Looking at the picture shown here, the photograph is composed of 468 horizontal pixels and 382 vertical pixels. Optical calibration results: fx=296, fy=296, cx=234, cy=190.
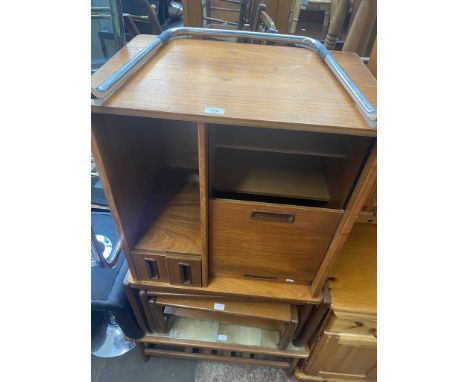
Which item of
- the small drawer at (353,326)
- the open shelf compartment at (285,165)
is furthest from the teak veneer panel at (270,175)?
the small drawer at (353,326)

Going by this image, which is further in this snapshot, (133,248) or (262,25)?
(262,25)

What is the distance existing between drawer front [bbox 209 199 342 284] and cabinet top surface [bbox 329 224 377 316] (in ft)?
0.33

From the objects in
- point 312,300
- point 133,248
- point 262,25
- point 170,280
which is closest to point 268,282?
point 312,300

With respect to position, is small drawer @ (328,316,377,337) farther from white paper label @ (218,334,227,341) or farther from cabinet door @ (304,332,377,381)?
white paper label @ (218,334,227,341)

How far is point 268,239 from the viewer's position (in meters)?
0.75

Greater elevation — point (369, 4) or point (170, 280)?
point (369, 4)

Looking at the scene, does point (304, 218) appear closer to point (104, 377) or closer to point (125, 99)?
point (125, 99)

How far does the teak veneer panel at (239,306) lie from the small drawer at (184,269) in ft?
0.44

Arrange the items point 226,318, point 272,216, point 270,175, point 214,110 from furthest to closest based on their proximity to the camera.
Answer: point 226,318, point 270,175, point 272,216, point 214,110

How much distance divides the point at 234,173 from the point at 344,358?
78 cm

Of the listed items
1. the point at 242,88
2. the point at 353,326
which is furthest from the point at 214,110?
the point at 353,326

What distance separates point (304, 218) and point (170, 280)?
0.44 m

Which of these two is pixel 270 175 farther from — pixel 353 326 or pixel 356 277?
pixel 353 326
